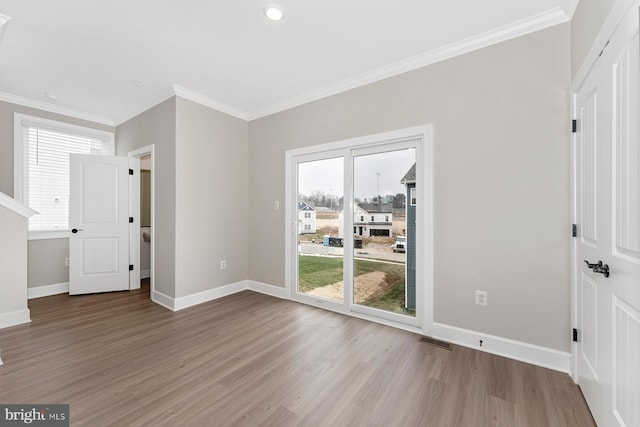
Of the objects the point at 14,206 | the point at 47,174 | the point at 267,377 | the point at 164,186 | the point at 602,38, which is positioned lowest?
the point at 267,377

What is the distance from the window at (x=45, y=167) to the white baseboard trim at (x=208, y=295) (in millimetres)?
2342

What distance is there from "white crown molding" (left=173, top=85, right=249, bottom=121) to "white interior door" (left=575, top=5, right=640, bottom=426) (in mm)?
3812

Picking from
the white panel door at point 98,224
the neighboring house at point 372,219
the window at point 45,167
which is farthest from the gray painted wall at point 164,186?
the neighboring house at point 372,219

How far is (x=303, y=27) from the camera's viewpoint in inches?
90.5

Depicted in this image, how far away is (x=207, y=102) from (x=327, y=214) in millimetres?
2236

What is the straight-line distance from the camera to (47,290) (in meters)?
3.89

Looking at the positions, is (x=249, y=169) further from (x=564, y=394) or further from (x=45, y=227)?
(x=564, y=394)

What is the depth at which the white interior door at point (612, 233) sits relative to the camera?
1.19 metres

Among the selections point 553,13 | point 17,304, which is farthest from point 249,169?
point 553,13

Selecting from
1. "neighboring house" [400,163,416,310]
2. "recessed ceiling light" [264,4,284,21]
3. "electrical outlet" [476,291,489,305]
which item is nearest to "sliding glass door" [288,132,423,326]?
"neighboring house" [400,163,416,310]

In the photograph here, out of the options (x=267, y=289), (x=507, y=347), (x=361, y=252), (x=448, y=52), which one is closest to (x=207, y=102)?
(x=267, y=289)

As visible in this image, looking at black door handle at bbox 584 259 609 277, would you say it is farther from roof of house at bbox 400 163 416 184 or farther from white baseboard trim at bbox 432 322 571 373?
roof of house at bbox 400 163 416 184

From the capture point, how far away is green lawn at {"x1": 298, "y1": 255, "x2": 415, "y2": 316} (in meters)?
2.97

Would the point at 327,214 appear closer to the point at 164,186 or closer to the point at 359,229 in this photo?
the point at 359,229
